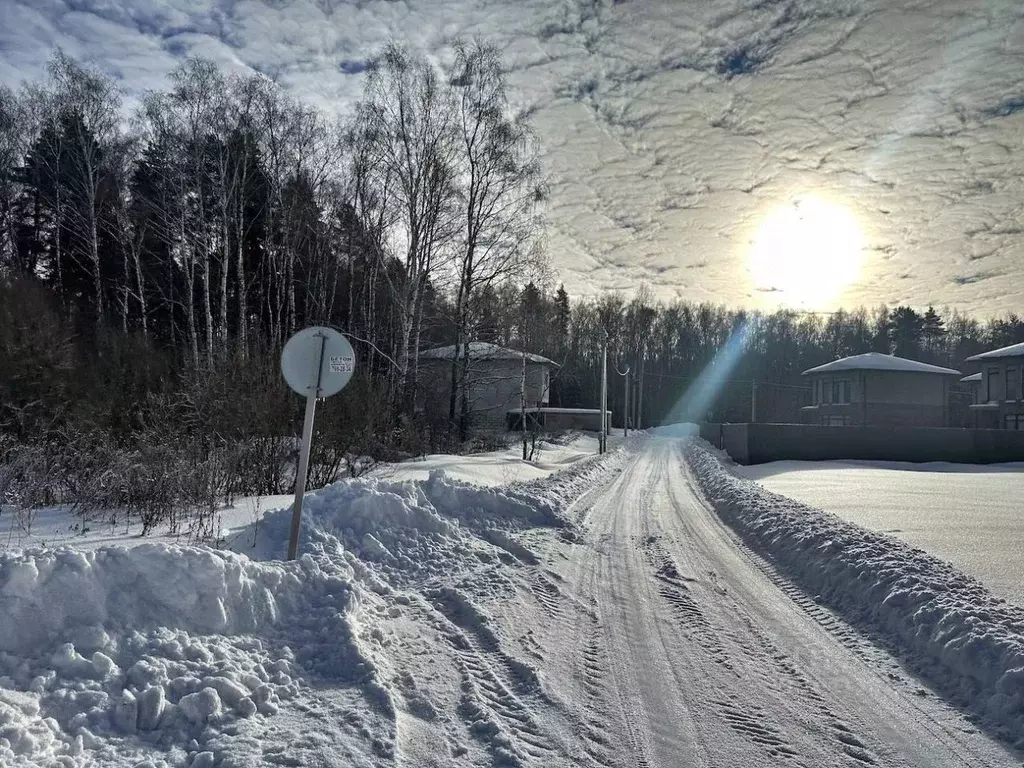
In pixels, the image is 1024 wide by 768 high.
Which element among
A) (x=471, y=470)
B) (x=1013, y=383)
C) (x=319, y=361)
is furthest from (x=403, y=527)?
(x=1013, y=383)

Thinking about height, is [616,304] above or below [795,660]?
above

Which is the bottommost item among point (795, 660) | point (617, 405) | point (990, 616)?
point (795, 660)

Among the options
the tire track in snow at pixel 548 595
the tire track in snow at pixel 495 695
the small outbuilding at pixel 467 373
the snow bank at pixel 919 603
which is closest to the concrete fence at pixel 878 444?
the small outbuilding at pixel 467 373

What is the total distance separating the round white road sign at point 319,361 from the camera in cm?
661

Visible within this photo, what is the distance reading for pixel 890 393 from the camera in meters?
39.3

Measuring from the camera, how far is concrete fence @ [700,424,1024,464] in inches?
985

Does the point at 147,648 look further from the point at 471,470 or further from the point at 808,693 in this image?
the point at 471,470

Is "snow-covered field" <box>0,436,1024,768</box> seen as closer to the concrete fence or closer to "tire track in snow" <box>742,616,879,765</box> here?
"tire track in snow" <box>742,616,879,765</box>

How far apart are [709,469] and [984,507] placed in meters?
9.40

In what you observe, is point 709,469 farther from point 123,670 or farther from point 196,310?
point 196,310

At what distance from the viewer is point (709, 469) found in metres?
21.1

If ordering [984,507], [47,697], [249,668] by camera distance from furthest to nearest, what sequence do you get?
[984,507], [249,668], [47,697]

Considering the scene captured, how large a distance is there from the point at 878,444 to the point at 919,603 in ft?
72.2

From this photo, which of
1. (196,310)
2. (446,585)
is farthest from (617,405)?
(446,585)
